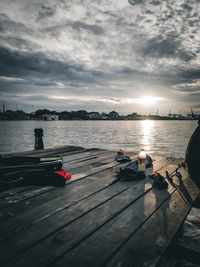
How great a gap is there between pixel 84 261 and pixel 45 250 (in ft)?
1.39

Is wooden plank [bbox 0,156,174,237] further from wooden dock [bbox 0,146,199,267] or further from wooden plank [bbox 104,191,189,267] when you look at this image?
wooden plank [bbox 104,191,189,267]

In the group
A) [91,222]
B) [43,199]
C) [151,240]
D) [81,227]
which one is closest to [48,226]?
[81,227]

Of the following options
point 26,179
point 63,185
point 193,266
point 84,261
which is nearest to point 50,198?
point 63,185

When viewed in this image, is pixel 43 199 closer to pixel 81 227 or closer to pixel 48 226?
pixel 48 226

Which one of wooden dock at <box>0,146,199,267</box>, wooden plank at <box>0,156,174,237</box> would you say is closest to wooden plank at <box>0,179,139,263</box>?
wooden dock at <box>0,146,199,267</box>

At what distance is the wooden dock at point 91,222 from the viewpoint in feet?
5.24

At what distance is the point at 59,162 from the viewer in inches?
147

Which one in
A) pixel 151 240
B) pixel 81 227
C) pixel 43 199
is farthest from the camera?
pixel 43 199

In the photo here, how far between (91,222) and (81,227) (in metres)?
0.16

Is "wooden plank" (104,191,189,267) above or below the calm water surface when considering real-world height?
above

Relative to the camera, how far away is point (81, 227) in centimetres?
202

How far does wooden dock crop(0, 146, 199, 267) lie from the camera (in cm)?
160

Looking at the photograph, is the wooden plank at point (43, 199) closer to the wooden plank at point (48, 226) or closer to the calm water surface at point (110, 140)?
the wooden plank at point (48, 226)

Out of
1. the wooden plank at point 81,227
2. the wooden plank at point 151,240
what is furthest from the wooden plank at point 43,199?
the wooden plank at point 151,240
